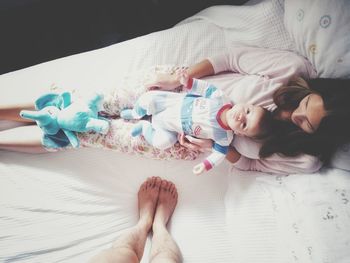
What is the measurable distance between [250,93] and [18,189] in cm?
94

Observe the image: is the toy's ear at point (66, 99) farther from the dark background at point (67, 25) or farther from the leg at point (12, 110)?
the dark background at point (67, 25)

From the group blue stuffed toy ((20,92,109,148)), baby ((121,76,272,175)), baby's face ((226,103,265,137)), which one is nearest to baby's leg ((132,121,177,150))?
baby ((121,76,272,175))

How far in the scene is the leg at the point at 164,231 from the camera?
0.99 m

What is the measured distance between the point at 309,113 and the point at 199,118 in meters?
0.35

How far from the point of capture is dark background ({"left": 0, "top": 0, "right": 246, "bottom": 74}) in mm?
1712

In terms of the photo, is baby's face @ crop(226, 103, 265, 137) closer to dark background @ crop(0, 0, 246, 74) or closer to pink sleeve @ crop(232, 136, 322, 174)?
pink sleeve @ crop(232, 136, 322, 174)

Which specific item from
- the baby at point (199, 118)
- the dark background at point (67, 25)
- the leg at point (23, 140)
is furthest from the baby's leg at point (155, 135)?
the dark background at point (67, 25)

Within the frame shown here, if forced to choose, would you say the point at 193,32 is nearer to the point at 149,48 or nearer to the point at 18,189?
the point at 149,48

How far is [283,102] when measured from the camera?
995 millimetres

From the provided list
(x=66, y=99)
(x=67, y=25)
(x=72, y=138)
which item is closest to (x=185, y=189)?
(x=72, y=138)

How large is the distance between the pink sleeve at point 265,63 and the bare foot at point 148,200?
516 mm

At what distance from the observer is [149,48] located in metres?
1.31

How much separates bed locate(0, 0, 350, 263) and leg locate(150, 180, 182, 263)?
3 cm

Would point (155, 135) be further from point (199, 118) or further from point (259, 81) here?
point (259, 81)
